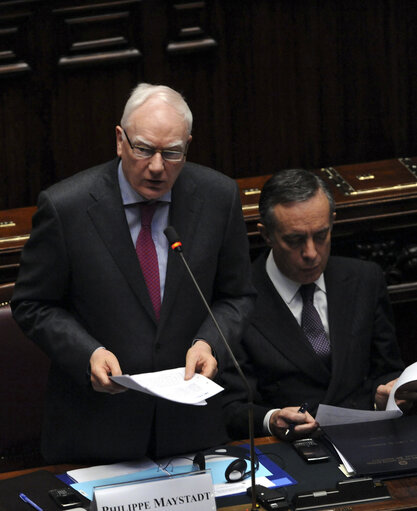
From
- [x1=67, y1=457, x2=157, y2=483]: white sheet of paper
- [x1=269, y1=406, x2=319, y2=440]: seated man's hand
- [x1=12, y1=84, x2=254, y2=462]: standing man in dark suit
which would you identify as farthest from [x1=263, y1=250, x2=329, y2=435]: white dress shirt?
[x1=67, y1=457, x2=157, y2=483]: white sheet of paper

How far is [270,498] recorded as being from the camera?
8.27 feet

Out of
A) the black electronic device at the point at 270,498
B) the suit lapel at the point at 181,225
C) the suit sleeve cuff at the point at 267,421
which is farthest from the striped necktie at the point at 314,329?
the black electronic device at the point at 270,498

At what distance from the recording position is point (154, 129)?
8.60 ft

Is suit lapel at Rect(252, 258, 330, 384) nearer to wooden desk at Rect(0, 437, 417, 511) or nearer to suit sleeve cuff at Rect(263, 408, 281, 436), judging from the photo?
suit sleeve cuff at Rect(263, 408, 281, 436)

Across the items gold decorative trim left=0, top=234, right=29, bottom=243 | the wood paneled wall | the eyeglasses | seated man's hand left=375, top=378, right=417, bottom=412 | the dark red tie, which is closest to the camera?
the eyeglasses

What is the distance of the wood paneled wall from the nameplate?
2313mm

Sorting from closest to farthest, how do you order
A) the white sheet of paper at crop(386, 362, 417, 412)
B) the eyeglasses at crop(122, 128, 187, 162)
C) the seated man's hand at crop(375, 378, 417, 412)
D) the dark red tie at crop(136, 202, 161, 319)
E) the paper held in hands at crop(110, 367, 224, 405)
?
the paper held in hands at crop(110, 367, 224, 405), the eyeglasses at crop(122, 128, 187, 162), the dark red tie at crop(136, 202, 161, 319), the white sheet of paper at crop(386, 362, 417, 412), the seated man's hand at crop(375, 378, 417, 412)

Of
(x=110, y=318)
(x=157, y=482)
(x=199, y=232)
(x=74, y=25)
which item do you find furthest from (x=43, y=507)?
(x=74, y=25)

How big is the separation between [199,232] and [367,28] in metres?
2.14

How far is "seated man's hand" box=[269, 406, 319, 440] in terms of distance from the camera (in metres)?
2.91

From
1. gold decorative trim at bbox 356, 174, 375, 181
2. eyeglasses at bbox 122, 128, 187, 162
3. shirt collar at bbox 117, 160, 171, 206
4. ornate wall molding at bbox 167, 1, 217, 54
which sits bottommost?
gold decorative trim at bbox 356, 174, 375, 181

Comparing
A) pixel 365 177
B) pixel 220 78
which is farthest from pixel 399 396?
pixel 220 78

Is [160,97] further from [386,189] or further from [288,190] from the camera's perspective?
[386,189]

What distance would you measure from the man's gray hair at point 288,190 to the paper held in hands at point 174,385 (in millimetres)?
993
